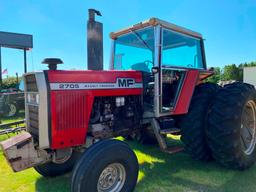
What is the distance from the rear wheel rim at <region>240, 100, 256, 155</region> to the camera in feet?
13.4

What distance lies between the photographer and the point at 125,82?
133 inches

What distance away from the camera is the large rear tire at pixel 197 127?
3662 mm

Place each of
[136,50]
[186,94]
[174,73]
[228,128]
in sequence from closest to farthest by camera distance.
→ 1. [228,128]
2. [186,94]
3. [174,73]
4. [136,50]

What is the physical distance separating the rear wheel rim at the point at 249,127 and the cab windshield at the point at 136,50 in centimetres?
188

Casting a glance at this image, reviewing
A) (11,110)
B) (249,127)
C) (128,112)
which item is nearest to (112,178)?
(128,112)

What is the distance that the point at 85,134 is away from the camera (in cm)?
297

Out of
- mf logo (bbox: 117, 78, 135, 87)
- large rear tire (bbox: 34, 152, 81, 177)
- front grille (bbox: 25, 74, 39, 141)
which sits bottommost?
large rear tire (bbox: 34, 152, 81, 177)

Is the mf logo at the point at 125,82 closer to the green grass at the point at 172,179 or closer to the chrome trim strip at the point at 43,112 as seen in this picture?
the chrome trim strip at the point at 43,112

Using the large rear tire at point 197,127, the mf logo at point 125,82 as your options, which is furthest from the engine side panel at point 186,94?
the mf logo at point 125,82

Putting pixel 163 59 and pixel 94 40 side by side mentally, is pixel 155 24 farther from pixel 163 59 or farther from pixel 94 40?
pixel 94 40

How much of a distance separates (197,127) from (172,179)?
862 millimetres

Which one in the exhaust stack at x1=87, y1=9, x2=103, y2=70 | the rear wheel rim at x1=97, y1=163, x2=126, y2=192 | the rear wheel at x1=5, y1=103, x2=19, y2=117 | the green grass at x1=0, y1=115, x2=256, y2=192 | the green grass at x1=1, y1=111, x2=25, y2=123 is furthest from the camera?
the rear wheel at x1=5, y1=103, x2=19, y2=117

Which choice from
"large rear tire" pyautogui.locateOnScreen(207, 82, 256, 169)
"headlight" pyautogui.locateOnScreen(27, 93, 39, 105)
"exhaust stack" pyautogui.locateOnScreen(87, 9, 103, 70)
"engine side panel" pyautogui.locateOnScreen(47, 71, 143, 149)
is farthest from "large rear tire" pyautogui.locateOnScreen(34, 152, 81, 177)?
"large rear tire" pyautogui.locateOnScreen(207, 82, 256, 169)

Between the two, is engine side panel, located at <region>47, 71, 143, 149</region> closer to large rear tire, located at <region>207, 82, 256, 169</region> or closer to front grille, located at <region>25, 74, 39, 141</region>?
front grille, located at <region>25, 74, 39, 141</region>
